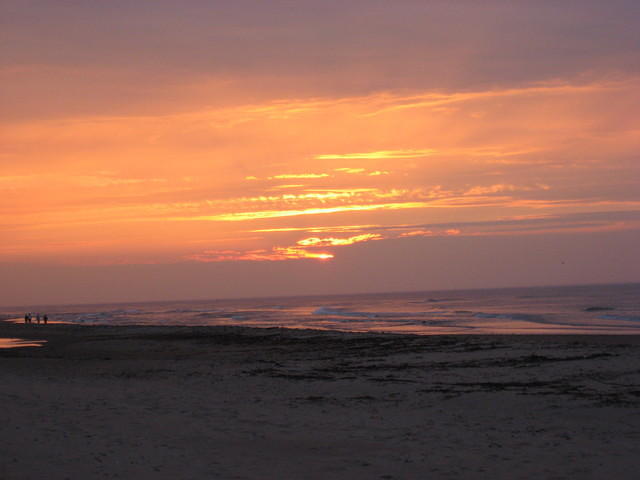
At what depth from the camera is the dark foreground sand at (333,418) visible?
9.05 meters

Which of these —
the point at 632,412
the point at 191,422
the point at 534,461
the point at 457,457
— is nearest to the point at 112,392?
the point at 191,422

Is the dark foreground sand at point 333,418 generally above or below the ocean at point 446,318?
above

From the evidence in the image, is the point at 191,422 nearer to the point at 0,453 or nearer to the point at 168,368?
the point at 0,453

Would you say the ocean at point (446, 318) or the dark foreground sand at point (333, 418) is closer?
the dark foreground sand at point (333, 418)

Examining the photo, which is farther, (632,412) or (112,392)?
(112,392)

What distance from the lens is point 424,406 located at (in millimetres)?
13867

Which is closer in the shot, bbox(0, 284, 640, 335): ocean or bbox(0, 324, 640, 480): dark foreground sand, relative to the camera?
bbox(0, 324, 640, 480): dark foreground sand

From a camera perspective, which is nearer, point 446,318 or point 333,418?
point 333,418

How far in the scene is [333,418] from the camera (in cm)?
1264

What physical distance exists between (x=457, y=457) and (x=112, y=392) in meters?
9.33

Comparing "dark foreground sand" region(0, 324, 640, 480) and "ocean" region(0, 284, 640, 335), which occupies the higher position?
"dark foreground sand" region(0, 324, 640, 480)

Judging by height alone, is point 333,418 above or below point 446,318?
above

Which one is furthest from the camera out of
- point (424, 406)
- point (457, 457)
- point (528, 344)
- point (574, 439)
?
point (528, 344)

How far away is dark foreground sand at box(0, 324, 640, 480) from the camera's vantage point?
9047 millimetres
